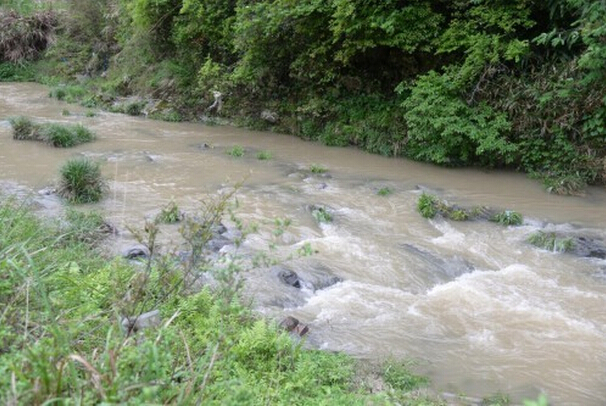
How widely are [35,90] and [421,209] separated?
17315 millimetres

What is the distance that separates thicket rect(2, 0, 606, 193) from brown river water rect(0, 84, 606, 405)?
0.61 meters

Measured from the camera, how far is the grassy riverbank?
2.52 meters

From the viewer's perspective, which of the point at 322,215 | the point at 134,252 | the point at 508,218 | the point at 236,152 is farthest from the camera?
the point at 236,152

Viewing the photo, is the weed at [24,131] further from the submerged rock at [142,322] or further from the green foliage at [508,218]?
the submerged rock at [142,322]

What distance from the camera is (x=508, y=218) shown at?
28.2 ft

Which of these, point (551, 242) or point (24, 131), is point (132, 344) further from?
point (24, 131)

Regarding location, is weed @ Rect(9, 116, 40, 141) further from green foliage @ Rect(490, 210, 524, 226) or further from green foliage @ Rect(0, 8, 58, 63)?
green foliage @ Rect(0, 8, 58, 63)

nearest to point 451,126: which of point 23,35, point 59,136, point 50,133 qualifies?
point 59,136

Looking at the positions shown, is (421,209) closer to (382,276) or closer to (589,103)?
(382,276)

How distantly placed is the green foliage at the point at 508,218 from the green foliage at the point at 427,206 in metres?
0.87

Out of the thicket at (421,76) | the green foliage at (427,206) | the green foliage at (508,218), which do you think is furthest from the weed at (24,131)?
the green foliage at (508,218)

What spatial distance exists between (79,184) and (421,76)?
6848 mm

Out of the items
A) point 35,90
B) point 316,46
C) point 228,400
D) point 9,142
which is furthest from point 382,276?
point 35,90

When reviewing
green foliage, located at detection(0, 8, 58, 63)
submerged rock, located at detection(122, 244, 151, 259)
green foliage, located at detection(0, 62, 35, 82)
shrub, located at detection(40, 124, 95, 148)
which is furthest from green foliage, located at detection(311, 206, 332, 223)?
green foliage, located at detection(0, 8, 58, 63)
